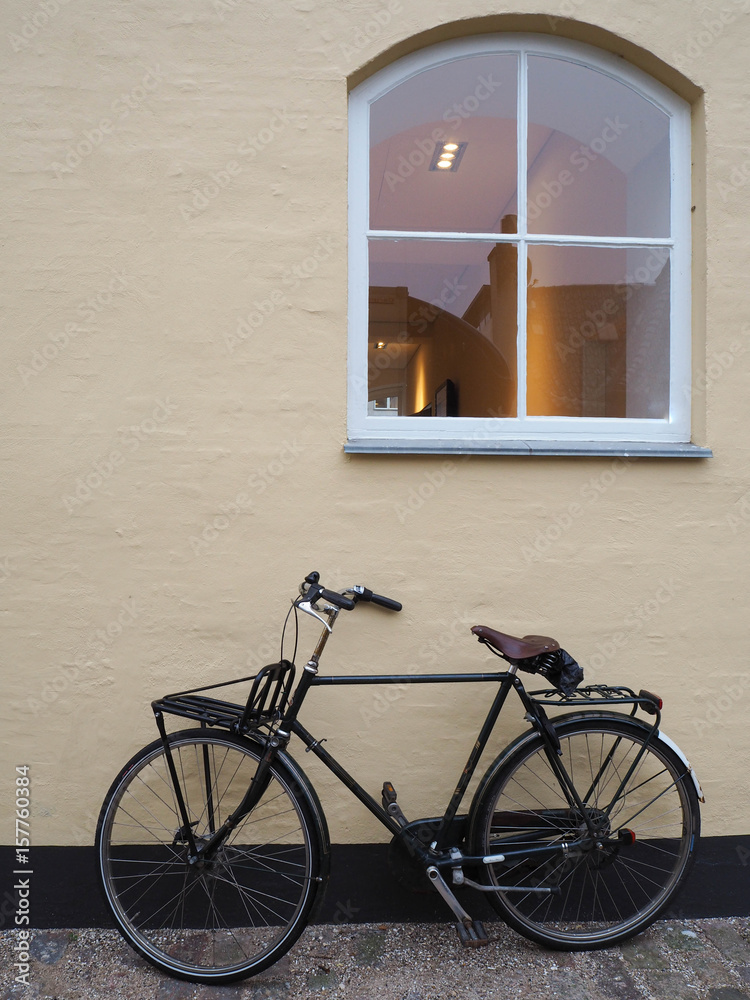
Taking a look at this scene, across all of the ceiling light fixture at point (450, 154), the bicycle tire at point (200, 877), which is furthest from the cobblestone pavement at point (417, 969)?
the ceiling light fixture at point (450, 154)

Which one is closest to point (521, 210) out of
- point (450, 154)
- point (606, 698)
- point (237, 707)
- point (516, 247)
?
A: point (516, 247)

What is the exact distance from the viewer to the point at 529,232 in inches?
125

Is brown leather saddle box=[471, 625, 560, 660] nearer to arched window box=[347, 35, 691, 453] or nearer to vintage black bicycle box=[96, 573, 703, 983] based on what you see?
vintage black bicycle box=[96, 573, 703, 983]

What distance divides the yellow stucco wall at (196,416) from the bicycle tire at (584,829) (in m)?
0.28

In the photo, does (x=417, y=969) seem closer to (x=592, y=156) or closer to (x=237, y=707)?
(x=237, y=707)

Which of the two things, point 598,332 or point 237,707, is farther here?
point 598,332

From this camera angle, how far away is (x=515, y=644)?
2637 mm

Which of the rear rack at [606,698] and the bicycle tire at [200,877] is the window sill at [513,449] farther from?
the bicycle tire at [200,877]

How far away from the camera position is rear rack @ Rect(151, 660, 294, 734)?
2586mm

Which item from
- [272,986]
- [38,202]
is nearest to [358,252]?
[38,202]

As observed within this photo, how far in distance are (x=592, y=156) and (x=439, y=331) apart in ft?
3.28

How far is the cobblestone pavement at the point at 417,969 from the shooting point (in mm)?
2547

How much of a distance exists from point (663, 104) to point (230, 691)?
2928mm

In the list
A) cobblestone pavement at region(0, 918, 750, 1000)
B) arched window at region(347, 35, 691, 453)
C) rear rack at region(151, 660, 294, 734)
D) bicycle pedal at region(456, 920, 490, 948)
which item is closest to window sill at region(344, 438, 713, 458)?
arched window at region(347, 35, 691, 453)
